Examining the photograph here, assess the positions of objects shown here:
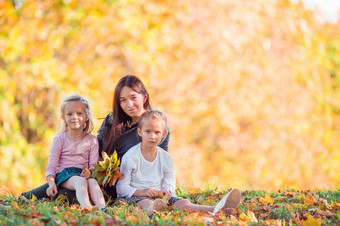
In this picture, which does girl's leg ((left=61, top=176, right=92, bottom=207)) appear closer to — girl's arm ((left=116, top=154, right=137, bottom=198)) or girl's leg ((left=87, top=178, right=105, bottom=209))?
girl's leg ((left=87, top=178, right=105, bottom=209))

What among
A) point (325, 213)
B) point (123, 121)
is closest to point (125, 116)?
point (123, 121)

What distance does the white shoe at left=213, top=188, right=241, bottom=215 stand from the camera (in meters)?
3.18

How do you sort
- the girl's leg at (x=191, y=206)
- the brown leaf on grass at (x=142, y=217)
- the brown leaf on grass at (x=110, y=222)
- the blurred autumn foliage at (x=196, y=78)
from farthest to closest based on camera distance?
the blurred autumn foliage at (x=196, y=78) → the girl's leg at (x=191, y=206) → the brown leaf on grass at (x=142, y=217) → the brown leaf on grass at (x=110, y=222)

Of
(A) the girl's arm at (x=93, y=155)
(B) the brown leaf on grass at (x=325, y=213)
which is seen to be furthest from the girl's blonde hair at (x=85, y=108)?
(B) the brown leaf on grass at (x=325, y=213)

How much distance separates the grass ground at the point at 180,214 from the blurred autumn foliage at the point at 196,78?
118 inches

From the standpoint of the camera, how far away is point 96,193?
351 centimetres

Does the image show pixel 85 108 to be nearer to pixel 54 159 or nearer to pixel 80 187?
pixel 54 159

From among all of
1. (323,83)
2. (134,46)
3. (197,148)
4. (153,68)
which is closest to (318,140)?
(323,83)

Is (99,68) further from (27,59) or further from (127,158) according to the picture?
(127,158)

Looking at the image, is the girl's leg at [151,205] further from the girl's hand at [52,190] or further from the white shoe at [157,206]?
the girl's hand at [52,190]

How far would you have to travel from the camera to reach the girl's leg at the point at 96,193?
3.46 m

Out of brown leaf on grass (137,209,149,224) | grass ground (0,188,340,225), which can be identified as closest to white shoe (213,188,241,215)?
grass ground (0,188,340,225)

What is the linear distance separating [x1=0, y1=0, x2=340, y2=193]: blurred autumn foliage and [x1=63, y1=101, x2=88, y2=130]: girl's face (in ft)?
9.67

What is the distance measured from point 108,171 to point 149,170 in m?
0.30
